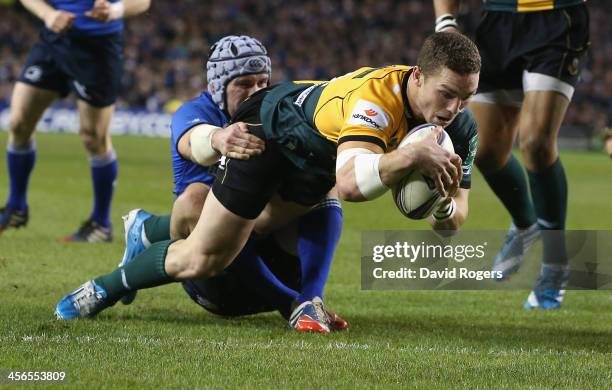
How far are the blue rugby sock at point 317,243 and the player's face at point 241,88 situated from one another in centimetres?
68

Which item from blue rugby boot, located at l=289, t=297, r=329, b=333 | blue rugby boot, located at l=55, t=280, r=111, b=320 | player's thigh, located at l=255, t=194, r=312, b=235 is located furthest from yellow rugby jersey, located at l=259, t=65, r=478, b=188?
blue rugby boot, located at l=55, t=280, r=111, b=320

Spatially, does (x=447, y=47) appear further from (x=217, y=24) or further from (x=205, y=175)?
(x=217, y=24)

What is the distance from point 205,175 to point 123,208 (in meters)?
5.57

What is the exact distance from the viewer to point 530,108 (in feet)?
20.6

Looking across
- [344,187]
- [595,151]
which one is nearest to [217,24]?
[595,151]

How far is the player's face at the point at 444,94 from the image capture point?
4.20 m

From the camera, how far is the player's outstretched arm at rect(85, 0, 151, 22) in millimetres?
8156

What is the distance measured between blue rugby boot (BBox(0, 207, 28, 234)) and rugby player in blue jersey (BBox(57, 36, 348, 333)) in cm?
314

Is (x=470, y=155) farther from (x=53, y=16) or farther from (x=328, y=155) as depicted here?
(x=53, y=16)

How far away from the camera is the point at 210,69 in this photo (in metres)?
5.61

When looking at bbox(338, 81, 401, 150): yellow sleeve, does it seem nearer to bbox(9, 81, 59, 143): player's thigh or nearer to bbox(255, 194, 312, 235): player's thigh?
bbox(255, 194, 312, 235): player's thigh

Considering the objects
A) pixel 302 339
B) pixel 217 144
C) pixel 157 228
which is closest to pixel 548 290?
pixel 302 339

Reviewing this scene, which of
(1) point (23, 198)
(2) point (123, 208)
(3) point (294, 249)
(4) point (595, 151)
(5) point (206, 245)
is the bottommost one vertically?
(4) point (595, 151)

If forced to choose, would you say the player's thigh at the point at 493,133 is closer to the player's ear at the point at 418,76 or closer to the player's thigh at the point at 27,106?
the player's ear at the point at 418,76
